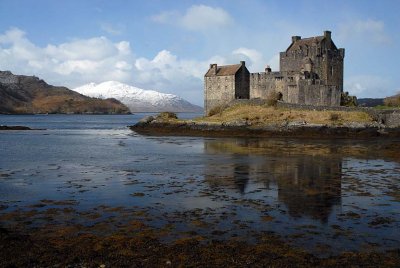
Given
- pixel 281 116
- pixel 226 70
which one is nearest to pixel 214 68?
pixel 226 70

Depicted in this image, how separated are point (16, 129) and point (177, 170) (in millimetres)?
48364

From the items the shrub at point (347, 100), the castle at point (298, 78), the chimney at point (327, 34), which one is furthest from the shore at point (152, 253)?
the chimney at point (327, 34)

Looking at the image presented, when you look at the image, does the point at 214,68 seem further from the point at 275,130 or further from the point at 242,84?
the point at 275,130

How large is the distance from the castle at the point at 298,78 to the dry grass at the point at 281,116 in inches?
Result: 131

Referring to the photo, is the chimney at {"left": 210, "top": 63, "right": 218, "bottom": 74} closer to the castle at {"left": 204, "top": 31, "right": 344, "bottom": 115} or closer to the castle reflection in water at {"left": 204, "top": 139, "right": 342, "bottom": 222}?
the castle at {"left": 204, "top": 31, "right": 344, "bottom": 115}

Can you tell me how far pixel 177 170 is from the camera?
68.5 feet

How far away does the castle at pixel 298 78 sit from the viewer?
48.6 m

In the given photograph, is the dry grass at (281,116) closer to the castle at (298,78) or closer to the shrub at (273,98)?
the shrub at (273,98)

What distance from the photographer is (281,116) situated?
46562 millimetres

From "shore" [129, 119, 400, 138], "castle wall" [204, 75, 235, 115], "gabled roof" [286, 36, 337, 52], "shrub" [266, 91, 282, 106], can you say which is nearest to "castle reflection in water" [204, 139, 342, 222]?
"shore" [129, 119, 400, 138]

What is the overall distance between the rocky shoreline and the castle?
6615 millimetres

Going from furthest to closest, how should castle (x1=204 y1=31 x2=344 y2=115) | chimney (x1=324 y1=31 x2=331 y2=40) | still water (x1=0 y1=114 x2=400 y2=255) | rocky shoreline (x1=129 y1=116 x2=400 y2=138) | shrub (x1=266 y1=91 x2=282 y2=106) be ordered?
chimney (x1=324 y1=31 x2=331 y2=40) < shrub (x1=266 y1=91 x2=282 y2=106) < castle (x1=204 y1=31 x2=344 y2=115) < rocky shoreline (x1=129 y1=116 x2=400 y2=138) < still water (x1=0 y1=114 x2=400 y2=255)

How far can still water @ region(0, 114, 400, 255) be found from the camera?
34.4 feet

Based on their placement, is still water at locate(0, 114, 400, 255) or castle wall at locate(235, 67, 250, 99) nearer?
still water at locate(0, 114, 400, 255)
